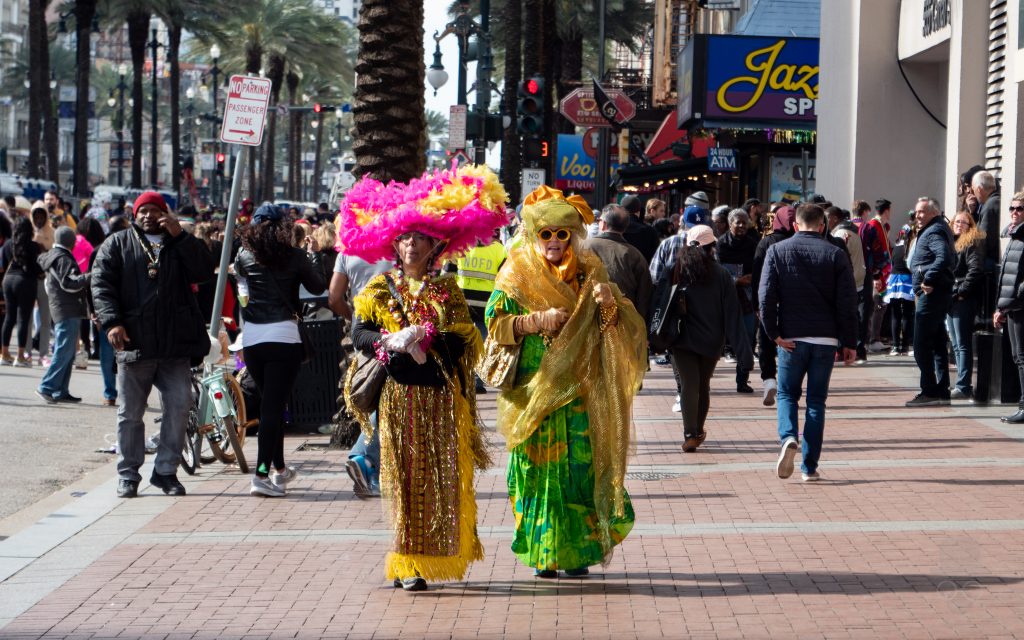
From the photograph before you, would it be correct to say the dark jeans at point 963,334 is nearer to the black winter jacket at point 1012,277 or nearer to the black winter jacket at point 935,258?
the black winter jacket at point 935,258

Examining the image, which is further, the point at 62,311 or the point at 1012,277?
the point at 62,311

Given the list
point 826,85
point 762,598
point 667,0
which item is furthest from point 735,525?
point 667,0

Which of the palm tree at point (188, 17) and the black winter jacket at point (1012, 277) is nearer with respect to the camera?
the black winter jacket at point (1012, 277)

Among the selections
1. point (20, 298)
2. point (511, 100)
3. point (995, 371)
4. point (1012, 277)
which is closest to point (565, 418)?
point (1012, 277)

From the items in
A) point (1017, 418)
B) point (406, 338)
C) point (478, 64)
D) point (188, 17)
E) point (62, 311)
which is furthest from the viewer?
point (188, 17)

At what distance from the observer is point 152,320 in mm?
9414

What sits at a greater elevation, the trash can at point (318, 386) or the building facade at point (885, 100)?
the building facade at point (885, 100)

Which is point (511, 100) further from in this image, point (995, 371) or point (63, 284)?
point (995, 371)

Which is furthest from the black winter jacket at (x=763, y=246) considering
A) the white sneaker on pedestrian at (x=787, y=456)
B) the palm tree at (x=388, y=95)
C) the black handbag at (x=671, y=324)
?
the white sneaker on pedestrian at (x=787, y=456)

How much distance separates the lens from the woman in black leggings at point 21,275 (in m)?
16.8

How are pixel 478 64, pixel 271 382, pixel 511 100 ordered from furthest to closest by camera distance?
1. pixel 511 100
2. pixel 478 64
3. pixel 271 382

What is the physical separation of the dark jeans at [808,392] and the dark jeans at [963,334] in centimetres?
433

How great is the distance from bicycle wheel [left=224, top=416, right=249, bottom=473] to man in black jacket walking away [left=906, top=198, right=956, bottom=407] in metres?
6.17

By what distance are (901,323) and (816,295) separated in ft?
32.3
